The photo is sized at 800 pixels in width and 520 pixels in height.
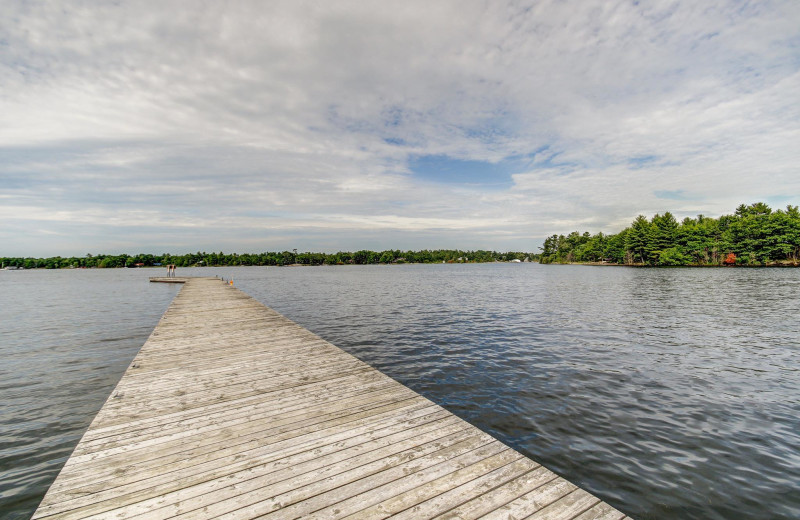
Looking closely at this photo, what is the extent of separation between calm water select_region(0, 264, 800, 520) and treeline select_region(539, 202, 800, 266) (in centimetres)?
8930

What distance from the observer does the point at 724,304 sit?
24.8 meters

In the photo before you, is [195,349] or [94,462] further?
[195,349]

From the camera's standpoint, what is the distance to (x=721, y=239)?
91250 mm

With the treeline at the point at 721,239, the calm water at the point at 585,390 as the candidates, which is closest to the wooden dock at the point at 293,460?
the calm water at the point at 585,390

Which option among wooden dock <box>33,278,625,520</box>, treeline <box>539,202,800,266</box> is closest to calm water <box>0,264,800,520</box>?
wooden dock <box>33,278,625,520</box>

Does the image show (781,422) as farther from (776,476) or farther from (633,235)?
(633,235)

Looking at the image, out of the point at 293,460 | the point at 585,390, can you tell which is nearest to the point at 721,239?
the point at 585,390

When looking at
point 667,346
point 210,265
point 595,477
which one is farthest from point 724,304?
point 210,265

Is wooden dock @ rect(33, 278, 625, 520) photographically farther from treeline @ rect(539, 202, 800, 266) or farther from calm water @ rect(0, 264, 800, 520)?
treeline @ rect(539, 202, 800, 266)

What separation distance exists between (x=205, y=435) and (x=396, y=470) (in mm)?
2925

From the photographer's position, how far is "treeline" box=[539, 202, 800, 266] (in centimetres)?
7988

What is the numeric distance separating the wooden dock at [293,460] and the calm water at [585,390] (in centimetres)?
206

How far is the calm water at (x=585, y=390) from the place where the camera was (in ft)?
18.2

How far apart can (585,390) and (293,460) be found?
8.25 meters
